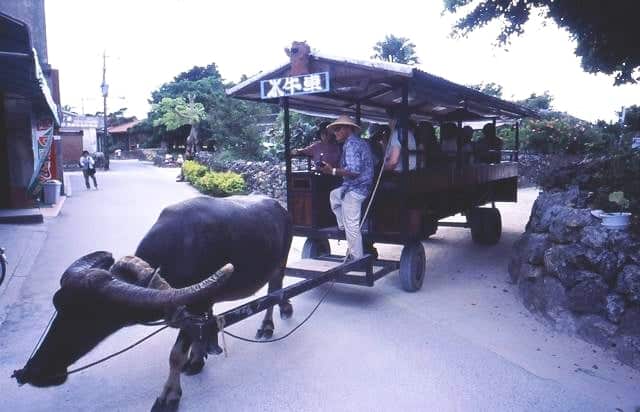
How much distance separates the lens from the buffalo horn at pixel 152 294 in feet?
8.52

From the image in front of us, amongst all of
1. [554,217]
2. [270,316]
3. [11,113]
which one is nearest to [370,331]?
[270,316]

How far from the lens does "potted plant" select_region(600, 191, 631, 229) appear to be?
4.62 metres

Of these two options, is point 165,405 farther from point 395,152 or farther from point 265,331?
point 395,152

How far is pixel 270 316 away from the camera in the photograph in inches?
186

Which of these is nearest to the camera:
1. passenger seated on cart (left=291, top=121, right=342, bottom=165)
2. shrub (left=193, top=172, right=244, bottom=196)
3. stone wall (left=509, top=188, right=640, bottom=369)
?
stone wall (left=509, top=188, right=640, bottom=369)

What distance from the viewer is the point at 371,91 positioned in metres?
6.60


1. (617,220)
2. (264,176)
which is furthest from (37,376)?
(264,176)

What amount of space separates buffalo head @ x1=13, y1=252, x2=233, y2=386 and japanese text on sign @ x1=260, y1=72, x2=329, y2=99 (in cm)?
314

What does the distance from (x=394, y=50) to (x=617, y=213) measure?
16333 mm

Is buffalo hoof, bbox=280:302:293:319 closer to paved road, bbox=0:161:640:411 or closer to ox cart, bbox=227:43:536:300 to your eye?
paved road, bbox=0:161:640:411

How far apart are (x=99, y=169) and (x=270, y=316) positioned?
3176 cm

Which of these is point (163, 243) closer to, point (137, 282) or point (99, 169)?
point (137, 282)

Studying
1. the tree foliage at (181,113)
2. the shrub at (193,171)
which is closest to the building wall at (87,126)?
the tree foliage at (181,113)

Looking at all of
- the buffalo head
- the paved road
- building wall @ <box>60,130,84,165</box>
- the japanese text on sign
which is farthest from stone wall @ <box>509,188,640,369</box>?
building wall @ <box>60,130,84,165</box>
